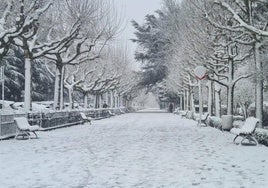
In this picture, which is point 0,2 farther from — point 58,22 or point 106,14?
point 106,14

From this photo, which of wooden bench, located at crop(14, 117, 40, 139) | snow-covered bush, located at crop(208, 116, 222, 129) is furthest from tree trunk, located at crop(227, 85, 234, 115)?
wooden bench, located at crop(14, 117, 40, 139)

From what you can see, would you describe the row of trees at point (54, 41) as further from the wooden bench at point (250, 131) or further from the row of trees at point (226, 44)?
the wooden bench at point (250, 131)

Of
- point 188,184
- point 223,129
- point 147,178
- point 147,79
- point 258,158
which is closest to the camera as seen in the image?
point 188,184

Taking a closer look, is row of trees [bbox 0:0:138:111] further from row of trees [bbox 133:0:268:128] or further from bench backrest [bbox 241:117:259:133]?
bench backrest [bbox 241:117:259:133]

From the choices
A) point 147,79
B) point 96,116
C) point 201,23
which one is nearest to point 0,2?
point 201,23

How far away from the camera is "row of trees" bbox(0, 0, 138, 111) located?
78.6 ft

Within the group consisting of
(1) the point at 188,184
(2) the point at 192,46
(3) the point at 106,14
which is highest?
(3) the point at 106,14

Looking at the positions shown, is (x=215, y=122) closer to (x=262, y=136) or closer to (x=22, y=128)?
(x=262, y=136)

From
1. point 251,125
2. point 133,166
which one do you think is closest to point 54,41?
point 251,125

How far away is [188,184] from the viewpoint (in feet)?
31.4

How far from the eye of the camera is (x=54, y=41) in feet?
98.0

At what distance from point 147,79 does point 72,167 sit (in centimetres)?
7400

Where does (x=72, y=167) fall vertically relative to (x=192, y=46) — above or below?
below

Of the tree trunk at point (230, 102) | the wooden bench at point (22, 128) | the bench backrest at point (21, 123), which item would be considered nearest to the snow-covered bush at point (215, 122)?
the tree trunk at point (230, 102)
